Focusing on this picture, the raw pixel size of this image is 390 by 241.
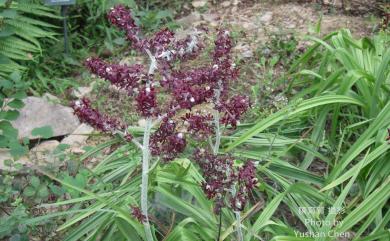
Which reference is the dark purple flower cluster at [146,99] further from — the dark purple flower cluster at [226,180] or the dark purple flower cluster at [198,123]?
the dark purple flower cluster at [226,180]

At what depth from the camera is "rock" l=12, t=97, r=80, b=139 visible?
3881 mm

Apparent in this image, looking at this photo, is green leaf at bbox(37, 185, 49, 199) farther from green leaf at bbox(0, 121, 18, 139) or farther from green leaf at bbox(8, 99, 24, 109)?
green leaf at bbox(8, 99, 24, 109)

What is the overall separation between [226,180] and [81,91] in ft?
7.93

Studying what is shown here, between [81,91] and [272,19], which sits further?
[272,19]

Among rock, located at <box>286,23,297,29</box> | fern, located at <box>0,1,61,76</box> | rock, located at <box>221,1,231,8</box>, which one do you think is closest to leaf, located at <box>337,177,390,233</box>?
rock, located at <box>286,23,297,29</box>

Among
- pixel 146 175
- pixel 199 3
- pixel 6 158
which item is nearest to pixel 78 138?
pixel 6 158

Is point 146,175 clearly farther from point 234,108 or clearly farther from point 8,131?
point 8,131

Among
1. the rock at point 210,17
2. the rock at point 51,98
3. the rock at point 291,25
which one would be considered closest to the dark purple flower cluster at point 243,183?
the rock at point 51,98

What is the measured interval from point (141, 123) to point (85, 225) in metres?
1.18

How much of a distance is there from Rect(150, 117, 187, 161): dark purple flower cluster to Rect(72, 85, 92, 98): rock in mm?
2040

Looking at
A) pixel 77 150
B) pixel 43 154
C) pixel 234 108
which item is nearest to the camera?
pixel 234 108

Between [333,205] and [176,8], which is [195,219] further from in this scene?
[176,8]

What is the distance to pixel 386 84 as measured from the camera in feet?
10.5

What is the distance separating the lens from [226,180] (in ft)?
7.04
